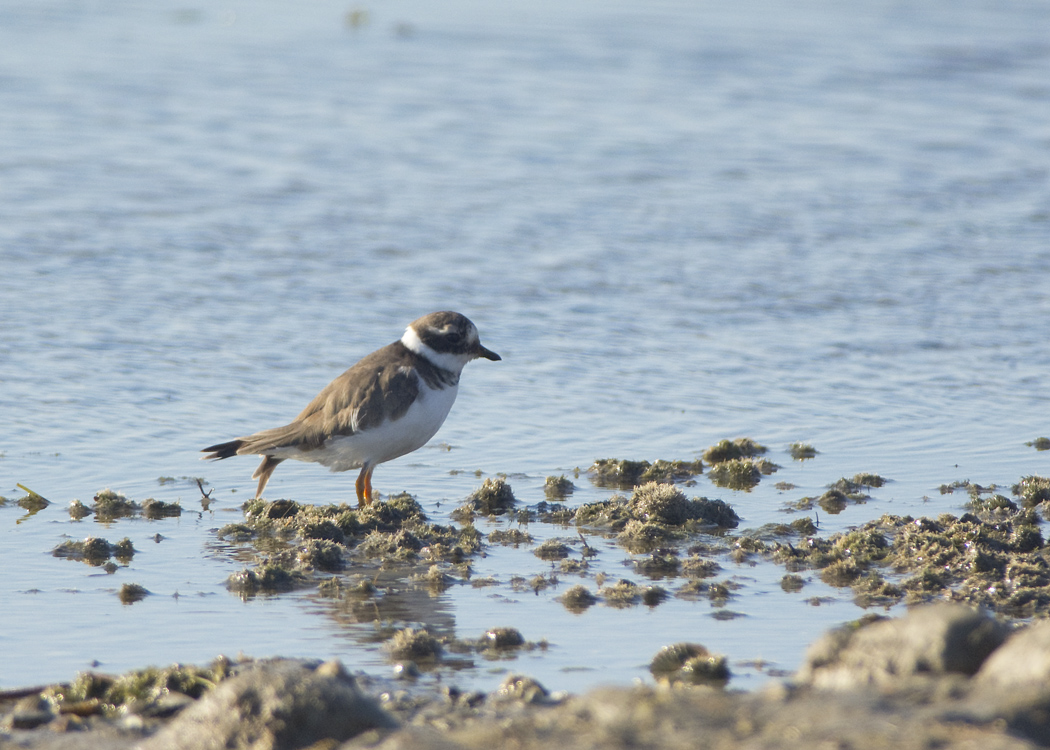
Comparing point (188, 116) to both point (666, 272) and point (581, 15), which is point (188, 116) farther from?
point (581, 15)

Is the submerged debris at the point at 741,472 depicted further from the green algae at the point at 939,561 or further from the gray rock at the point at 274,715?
the gray rock at the point at 274,715

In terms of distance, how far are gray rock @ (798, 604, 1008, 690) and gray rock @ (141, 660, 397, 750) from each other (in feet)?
4.51

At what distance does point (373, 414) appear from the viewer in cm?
747

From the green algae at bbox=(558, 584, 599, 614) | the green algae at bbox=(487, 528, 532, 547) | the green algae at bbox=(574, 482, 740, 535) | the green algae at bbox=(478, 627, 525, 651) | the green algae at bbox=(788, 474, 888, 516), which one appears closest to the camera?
the green algae at bbox=(478, 627, 525, 651)

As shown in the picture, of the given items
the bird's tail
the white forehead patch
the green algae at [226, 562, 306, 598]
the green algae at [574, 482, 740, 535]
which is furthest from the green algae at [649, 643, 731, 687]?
the bird's tail

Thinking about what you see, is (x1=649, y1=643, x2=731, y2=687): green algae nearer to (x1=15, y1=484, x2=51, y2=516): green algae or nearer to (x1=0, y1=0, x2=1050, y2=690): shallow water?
(x1=0, y1=0, x2=1050, y2=690): shallow water

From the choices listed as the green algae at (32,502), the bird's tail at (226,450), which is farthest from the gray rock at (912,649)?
the green algae at (32,502)

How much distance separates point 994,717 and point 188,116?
1563 centimetres

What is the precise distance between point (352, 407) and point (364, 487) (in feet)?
1.50

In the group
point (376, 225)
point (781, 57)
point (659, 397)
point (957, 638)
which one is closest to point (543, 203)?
point (376, 225)

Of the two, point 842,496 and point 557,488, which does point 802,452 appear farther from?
point 557,488

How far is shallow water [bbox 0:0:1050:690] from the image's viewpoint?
623 centimetres

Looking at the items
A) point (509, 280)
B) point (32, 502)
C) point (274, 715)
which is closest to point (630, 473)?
point (32, 502)

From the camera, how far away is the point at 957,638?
412cm
